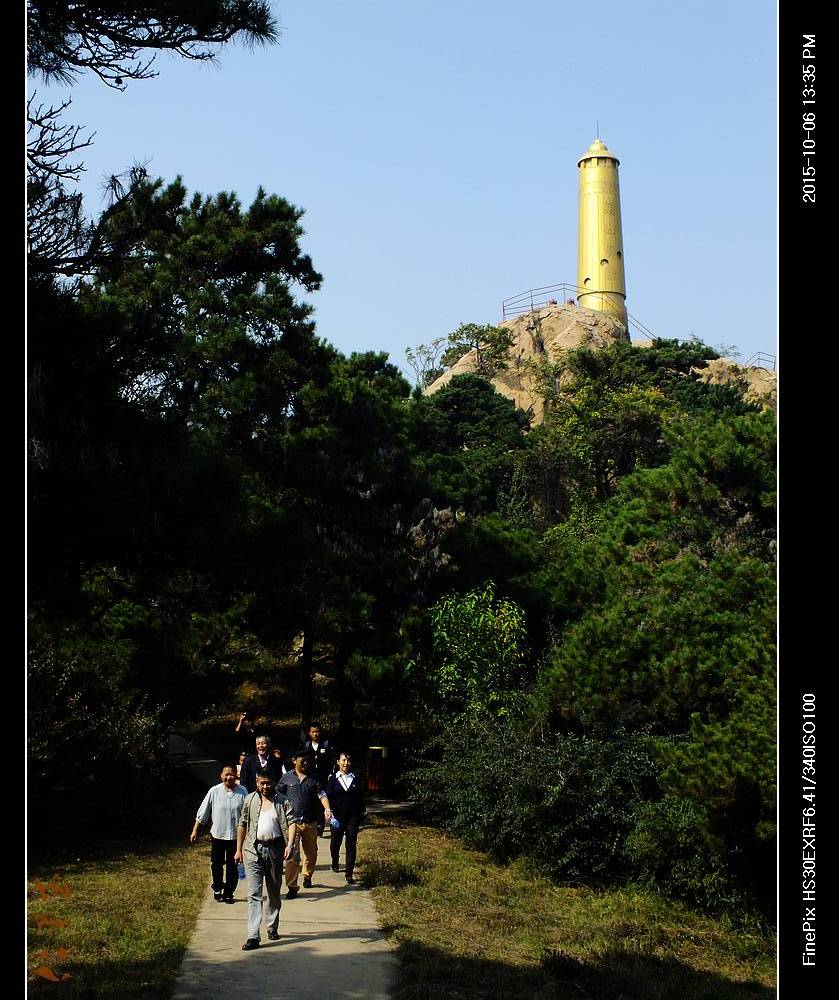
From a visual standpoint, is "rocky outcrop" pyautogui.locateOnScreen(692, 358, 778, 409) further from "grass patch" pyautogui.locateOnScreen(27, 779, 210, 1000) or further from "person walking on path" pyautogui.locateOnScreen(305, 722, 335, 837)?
"grass patch" pyautogui.locateOnScreen(27, 779, 210, 1000)

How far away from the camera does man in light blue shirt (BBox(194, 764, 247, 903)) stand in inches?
452

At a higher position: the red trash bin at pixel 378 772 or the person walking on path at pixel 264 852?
the person walking on path at pixel 264 852

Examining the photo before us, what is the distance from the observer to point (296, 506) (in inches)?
821

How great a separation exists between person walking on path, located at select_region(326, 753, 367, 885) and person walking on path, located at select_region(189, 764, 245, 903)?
1.62 metres

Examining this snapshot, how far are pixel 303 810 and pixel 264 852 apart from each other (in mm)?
2291

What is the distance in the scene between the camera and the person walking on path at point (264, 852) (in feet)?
32.4

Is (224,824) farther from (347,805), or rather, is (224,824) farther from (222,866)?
(347,805)

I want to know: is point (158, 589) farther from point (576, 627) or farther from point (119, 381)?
point (576, 627)

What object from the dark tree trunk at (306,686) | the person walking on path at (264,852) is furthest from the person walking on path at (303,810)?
the dark tree trunk at (306,686)

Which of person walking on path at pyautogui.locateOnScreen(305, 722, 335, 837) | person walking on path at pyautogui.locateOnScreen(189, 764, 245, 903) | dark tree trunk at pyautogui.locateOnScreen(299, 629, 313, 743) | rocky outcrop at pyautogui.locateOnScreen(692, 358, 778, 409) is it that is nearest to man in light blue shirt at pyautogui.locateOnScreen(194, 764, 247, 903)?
person walking on path at pyautogui.locateOnScreen(189, 764, 245, 903)

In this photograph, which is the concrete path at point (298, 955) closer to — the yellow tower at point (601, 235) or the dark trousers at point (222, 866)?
the dark trousers at point (222, 866)

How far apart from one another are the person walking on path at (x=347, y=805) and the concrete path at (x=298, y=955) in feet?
1.79
